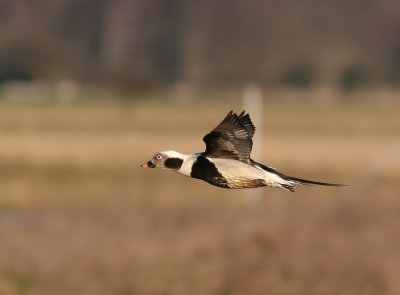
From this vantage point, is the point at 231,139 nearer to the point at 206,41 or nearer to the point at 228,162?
the point at 228,162

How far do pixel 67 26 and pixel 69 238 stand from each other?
9357 centimetres

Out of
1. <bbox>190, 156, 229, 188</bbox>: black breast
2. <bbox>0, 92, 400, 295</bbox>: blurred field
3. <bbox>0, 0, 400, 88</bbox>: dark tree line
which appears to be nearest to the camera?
<bbox>190, 156, 229, 188</bbox>: black breast

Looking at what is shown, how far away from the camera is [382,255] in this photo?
75.3ft

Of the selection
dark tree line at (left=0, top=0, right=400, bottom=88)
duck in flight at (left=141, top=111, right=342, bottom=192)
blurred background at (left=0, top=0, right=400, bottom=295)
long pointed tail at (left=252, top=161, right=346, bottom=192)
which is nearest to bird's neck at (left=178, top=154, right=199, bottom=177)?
duck in flight at (left=141, top=111, right=342, bottom=192)

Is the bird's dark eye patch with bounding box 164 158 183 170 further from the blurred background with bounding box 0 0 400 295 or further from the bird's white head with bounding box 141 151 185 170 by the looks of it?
the blurred background with bounding box 0 0 400 295

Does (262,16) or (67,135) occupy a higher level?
(262,16)

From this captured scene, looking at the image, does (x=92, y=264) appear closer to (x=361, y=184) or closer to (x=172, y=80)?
(x=361, y=184)

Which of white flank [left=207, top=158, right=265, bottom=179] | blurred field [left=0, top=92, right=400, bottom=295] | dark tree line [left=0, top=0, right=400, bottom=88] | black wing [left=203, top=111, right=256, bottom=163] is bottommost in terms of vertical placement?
blurred field [left=0, top=92, right=400, bottom=295]

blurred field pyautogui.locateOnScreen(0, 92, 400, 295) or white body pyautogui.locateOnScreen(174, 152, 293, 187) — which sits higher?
white body pyautogui.locateOnScreen(174, 152, 293, 187)

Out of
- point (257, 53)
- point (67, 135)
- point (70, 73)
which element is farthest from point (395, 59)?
point (67, 135)

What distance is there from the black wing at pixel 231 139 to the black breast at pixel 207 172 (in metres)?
0.02

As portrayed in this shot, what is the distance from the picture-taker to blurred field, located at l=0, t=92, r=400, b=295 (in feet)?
74.4

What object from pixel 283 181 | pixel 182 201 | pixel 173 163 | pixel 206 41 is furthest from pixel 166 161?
pixel 206 41

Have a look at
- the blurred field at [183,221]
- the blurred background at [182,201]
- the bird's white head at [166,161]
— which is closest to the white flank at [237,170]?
the bird's white head at [166,161]
